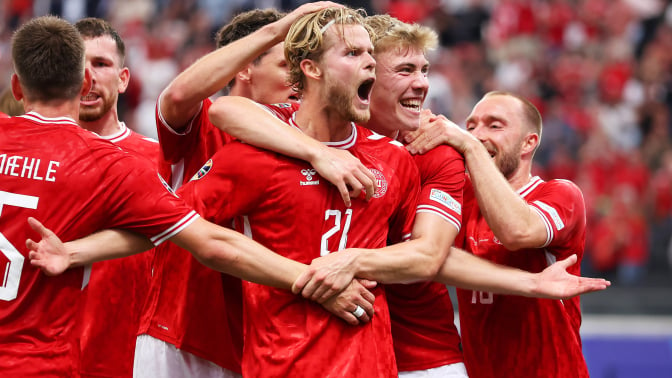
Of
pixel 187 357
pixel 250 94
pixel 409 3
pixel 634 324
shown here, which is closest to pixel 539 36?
pixel 409 3

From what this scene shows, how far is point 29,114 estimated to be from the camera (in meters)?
4.14

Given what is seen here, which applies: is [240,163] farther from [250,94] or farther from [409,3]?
[409,3]

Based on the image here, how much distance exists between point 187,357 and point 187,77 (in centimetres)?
150

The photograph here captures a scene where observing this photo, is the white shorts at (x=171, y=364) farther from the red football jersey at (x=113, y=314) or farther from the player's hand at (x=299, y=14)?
the player's hand at (x=299, y=14)

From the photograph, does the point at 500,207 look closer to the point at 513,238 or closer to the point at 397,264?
the point at 513,238

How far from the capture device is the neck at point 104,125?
5.69 metres

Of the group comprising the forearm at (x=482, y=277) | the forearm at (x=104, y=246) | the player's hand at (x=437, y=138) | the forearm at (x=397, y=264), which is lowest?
the forearm at (x=104, y=246)

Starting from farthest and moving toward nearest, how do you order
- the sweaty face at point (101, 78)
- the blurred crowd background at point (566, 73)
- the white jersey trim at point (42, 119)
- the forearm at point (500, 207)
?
the blurred crowd background at point (566, 73)
the sweaty face at point (101, 78)
the forearm at point (500, 207)
the white jersey trim at point (42, 119)

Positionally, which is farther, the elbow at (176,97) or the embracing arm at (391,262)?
the elbow at (176,97)

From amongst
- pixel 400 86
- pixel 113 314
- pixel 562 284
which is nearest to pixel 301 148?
pixel 400 86

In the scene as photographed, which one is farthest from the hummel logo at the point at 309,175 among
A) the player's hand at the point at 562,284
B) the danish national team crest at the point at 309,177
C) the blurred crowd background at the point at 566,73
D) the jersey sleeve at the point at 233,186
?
the blurred crowd background at the point at 566,73

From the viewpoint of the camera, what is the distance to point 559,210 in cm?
525

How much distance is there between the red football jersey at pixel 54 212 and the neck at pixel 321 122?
85 cm

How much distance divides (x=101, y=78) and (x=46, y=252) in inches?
79.9
